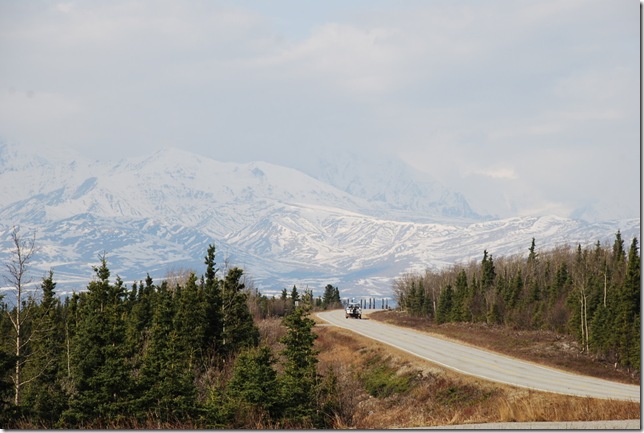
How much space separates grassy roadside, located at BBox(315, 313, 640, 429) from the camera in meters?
22.3

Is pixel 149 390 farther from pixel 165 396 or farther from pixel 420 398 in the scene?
pixel 420 398

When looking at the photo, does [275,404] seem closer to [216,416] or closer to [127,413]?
[216,416]

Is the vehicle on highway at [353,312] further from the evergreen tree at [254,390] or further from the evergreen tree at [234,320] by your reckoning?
the evergreen tree at [254,390]

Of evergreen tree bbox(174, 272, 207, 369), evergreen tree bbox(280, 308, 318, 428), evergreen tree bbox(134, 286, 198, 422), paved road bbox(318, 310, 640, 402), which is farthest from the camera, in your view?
evergreen tree bbox(174, 272, 207, 369)

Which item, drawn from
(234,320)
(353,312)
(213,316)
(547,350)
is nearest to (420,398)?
(547,350)

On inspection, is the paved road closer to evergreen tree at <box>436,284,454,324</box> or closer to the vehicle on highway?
the vehicle on highway

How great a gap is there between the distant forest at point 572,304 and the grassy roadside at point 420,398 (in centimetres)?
1305

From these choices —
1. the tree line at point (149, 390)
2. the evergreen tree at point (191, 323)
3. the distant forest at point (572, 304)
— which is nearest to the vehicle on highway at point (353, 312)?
the distant forest at point (572, 304)

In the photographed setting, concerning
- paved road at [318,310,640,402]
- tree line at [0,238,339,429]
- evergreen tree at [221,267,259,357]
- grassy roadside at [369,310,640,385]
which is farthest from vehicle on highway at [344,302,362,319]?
tree line at [0,238,339,429]

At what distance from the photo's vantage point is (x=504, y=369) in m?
48.5

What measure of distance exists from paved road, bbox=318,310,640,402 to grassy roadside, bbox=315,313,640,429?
1.37 m

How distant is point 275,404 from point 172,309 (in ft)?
114

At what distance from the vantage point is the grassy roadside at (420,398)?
22297 millimetres

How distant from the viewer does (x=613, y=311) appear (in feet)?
209
